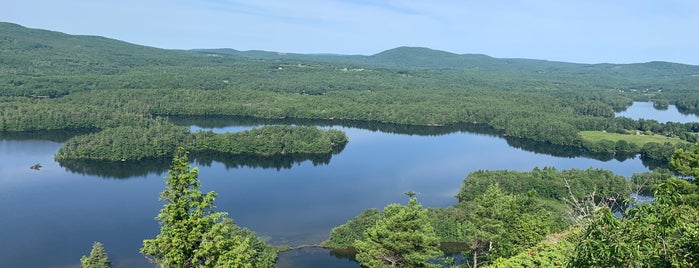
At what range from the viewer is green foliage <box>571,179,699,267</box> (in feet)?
30.5

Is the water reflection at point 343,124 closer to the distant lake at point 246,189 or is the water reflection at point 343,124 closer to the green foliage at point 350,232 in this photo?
the distant lake at point 246,189

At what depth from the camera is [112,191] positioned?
69.5 metres

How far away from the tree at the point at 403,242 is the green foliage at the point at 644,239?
43.5ft

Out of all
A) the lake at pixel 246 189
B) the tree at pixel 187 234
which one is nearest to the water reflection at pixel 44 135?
the lake at pixel 246 189

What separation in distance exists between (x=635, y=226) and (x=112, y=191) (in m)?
73.2

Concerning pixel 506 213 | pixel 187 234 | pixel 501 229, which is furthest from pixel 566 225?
pixel 187 234

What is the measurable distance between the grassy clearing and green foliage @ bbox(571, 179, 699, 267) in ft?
375

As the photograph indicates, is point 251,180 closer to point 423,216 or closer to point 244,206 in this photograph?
point 244,206

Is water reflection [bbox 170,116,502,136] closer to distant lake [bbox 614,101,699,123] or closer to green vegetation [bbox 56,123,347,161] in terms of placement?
green vegetation [bbox 56,123,347,161]

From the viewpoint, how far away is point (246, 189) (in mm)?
71562

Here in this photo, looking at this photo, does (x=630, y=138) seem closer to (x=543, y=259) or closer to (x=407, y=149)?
(x=407, y=149)

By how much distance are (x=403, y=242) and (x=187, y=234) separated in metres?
10.9

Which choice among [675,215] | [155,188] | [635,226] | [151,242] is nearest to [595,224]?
[635,226]

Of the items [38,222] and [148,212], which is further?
[148,212]
